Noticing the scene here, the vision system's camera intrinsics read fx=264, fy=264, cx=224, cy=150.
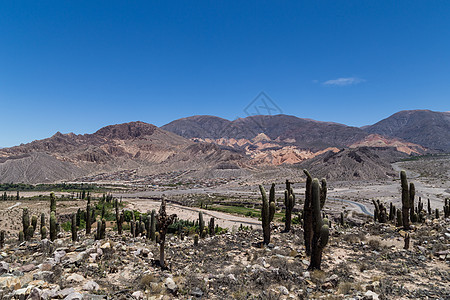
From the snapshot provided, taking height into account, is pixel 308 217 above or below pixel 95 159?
below

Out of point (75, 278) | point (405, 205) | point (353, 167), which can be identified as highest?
point (353, 167)

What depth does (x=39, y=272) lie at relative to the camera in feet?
30.3

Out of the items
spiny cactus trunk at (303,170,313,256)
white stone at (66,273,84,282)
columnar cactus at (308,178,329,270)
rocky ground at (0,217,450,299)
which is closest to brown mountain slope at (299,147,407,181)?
rocky ground at (0,217,450,299)

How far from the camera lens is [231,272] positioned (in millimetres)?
11562

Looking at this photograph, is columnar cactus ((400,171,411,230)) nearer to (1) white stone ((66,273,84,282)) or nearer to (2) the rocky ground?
(2) the rocky ground

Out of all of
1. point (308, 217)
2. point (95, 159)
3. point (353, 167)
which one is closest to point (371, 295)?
point (308, 217)

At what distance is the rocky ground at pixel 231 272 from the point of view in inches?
347

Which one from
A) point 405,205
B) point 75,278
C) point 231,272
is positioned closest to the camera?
point 75,278

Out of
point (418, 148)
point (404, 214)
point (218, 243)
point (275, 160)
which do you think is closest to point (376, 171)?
point (275, 160)

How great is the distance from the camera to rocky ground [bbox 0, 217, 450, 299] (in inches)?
347

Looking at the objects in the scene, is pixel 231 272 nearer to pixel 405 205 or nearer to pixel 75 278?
pixel 75 278

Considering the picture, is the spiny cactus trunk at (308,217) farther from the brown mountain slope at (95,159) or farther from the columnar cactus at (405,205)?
the brown mountain slope at (95,159)

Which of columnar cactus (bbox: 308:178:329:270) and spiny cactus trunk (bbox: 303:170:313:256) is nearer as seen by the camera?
columnar cactus (bbox: 308:178:329:270)

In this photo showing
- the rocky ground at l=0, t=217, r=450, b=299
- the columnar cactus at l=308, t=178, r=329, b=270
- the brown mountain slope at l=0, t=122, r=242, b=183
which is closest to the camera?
the rocky ground at l=0, t=217, r=450, b=299
